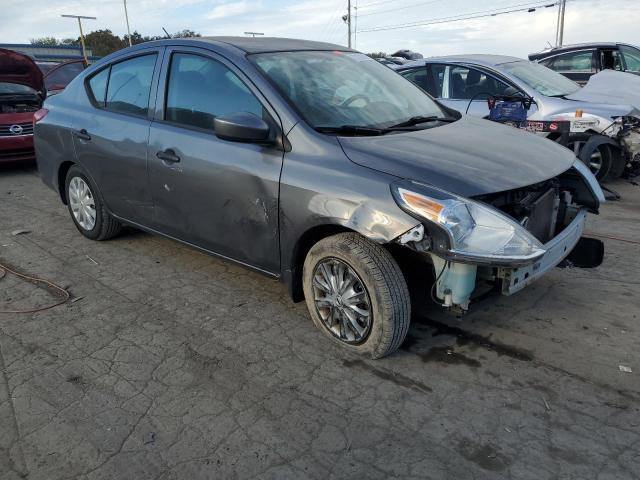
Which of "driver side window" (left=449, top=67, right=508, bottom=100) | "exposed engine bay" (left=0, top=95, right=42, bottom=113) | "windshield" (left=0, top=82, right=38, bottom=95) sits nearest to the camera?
"driver side window" (left=449, top=67, right=508, bottom=100)

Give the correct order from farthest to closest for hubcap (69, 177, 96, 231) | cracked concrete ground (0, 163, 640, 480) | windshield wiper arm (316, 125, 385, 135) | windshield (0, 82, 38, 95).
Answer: windshield (0, 82, 38, 95)
hubcap (69, 177, 96, 231)
windshield wiper arm (316, 125, 385, 135)
cracked concrete ground (0, 163, 640, 480)

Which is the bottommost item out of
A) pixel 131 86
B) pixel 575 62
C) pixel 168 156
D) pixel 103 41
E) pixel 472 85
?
pixel 168 156

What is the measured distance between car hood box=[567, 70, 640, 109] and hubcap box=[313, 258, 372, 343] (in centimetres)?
560

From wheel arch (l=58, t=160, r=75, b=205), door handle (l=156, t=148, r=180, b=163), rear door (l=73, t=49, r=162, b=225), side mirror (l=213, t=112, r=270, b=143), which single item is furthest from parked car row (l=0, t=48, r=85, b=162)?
side mirror (l=213, t=112, r=270, b=143)

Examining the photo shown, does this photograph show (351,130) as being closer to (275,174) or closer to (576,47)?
(275,174)

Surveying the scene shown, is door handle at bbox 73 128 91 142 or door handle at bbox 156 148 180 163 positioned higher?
door handle at bbox 73 128 91 142

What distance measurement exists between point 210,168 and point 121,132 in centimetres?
115

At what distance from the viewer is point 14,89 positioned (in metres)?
9.20

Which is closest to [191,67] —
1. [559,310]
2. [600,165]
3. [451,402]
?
[451,402]

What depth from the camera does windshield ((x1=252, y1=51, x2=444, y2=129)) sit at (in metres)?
3.45

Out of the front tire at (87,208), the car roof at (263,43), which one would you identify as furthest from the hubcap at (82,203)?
the car roof at (263,43)

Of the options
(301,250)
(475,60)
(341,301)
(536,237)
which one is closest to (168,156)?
(301,250)

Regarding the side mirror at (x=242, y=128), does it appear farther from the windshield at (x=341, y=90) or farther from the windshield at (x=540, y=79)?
the windshield at (x=540, y=79)

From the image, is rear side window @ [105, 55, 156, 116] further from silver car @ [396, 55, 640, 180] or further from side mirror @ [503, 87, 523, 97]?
side mirror @ [503, 87, 523, 97]
